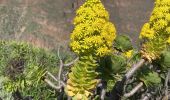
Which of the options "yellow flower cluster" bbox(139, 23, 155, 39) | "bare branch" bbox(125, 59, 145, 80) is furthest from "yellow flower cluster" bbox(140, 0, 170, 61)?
"bare branch" bbox(125, 59, 145, 80)

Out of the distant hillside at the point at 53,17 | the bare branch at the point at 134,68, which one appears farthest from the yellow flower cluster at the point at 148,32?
the distant hillside at the point at 53,17

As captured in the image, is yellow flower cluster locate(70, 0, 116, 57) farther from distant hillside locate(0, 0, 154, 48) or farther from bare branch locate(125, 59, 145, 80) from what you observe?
distant hillside locate(0, 0, 154, 48)

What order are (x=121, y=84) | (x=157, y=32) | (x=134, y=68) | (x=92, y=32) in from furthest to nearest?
(x=121, y=84) < (x=134, y=68) < (x=157, y=32) < (x=92, y=32)

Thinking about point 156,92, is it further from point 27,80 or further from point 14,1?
point 14,1

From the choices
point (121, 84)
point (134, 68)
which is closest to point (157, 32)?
point (134, 68)

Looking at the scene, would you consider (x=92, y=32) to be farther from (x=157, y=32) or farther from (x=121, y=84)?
(x=121, y=84)

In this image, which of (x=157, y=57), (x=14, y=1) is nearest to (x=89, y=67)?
(x=157, y=57)
